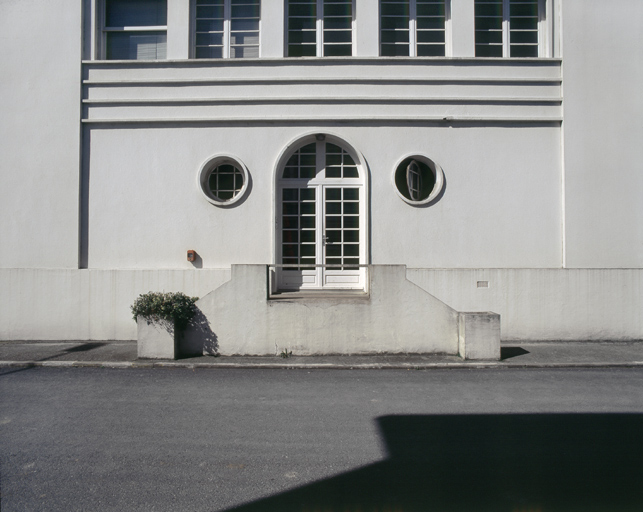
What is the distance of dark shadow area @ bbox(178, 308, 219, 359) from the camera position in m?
8.25

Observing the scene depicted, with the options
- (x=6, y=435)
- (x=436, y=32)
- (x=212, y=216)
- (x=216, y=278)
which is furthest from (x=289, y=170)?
(x=6, y=435)

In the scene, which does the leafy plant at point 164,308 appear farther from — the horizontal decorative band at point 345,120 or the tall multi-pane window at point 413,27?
the tall multi-pane window at point 413,27

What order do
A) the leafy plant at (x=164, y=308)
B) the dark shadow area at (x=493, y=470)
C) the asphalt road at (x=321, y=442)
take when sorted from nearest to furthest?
the dark shadow area at (x=493, y=470), the asphalt road at (x=321, y=442), the leafy plant at (x=164, y=308)

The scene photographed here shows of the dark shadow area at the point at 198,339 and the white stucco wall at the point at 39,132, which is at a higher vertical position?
the white stucco wall at the point at 39,132

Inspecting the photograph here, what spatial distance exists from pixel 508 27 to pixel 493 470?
10011mm

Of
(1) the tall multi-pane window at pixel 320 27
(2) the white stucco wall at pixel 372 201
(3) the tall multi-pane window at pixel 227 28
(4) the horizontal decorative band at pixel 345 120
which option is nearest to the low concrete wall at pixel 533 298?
(2) the white stucco wall at pixel 372 201

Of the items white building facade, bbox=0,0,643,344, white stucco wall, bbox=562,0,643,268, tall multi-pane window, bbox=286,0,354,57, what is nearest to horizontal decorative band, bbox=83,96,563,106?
white building facade, bbox=0,0,643,344

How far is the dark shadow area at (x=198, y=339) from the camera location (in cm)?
825

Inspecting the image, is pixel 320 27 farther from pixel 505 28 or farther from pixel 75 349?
pixel 75 349

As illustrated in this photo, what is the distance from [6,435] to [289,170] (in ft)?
23.7

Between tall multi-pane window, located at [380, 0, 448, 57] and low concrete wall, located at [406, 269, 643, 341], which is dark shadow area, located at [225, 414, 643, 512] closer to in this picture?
low concrete wall, located at [406, 269, 643, 341]

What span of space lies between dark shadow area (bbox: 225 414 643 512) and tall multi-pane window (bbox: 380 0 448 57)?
27.4 feet

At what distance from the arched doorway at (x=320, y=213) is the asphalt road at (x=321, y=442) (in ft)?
11.0

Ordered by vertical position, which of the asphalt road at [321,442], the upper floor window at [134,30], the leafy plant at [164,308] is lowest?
the asphalt road at [321,442]
